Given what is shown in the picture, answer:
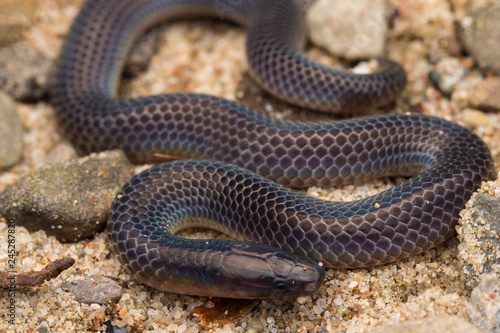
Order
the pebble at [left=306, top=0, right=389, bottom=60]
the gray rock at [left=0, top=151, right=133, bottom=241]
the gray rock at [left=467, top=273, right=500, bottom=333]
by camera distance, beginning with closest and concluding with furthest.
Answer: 1. the gray rock at [left=467, top=273, right=500, bottom=333]
2. the gray rock at [left=0, top=151, right=133, bottom=241]
3. the pebble at [left=306, top=0, right=389, bottom=60]

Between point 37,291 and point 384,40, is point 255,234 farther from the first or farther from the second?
point 384,40

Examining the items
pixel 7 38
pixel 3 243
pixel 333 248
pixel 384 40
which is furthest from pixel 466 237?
pixel 7 38

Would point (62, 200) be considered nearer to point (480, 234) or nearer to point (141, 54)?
point (141, 54)

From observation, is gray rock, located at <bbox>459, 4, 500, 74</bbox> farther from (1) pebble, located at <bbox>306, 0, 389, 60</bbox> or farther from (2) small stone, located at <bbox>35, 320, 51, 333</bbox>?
(2) small stone, located at <bbox>35, 320, 51, 333</bbox>

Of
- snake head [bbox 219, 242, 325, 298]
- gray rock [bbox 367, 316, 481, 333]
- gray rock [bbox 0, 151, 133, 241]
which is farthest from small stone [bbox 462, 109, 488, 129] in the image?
gray rock [bbox 0, 151, 133, 241]

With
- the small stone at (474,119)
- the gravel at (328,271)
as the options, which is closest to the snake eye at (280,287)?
the gravel at (328,271)

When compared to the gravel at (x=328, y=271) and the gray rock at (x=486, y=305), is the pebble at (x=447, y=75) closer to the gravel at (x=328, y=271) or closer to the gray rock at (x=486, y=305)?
the gravel at (x=328, y=271)
